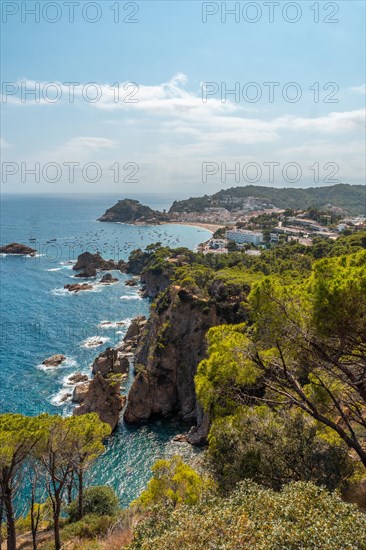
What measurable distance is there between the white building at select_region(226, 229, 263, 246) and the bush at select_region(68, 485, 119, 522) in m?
97.0

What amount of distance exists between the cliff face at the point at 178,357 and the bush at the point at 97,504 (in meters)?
13.8

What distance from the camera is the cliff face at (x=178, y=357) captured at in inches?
1483

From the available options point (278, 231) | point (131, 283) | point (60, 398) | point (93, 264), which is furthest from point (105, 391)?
point (278, 231)

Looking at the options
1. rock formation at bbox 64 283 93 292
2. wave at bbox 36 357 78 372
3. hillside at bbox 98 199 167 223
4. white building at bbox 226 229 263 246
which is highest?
hillside at bbox 98 199 167 223

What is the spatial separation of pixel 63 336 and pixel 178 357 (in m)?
22.1

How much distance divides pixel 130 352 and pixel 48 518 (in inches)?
1115

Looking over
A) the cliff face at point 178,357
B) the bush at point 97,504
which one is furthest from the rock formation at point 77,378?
the bush at point 97,504

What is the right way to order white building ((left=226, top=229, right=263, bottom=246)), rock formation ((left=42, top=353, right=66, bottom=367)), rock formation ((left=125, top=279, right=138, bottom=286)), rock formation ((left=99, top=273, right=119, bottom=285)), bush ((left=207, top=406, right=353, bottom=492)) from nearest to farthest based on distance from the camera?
bush ((left=207, top=406, right=353, bottom=492)), rock formation ((left=42, top=353, right=66, bottom=367)), rock formation ((left=99, top=273, right=119, bottom=285)), rock formation ((left=125, top=279, right=138, bottom=286)), white building ((left=226, top=229, right=263, bottom=246))

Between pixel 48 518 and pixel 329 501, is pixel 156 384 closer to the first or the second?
pixel 48 518

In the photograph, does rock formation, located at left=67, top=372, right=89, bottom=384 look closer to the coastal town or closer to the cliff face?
the cliff face

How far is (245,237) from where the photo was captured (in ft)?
391

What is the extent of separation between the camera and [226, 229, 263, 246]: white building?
115062 mm

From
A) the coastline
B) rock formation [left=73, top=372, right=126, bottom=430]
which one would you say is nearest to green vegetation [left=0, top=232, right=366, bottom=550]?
rock formation [left=73, top=372, right=126, bottom=430]

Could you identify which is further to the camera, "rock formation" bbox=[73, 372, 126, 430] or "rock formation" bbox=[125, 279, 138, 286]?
"rock formation" bbox=[125, 279, 138, 286]
